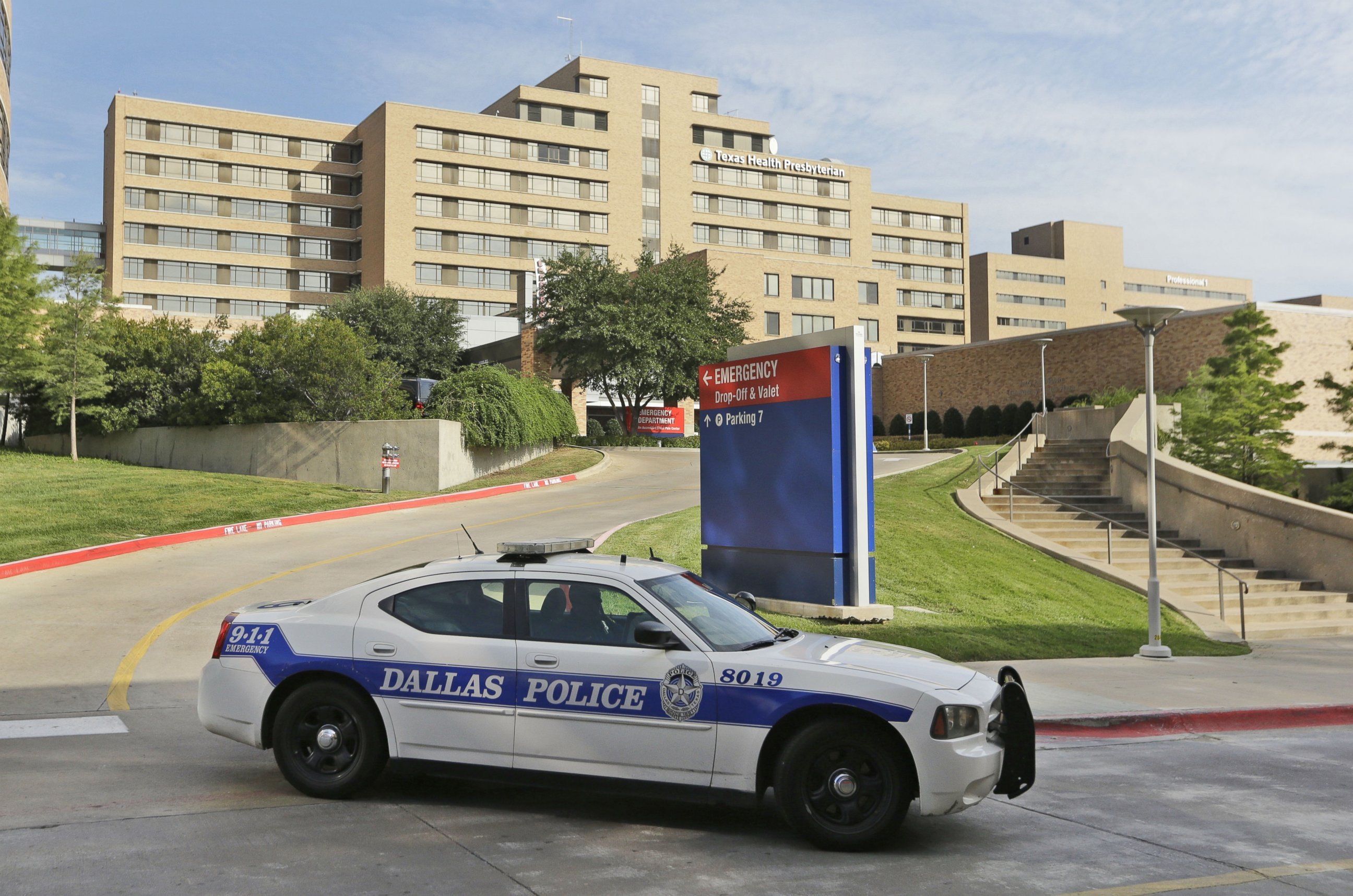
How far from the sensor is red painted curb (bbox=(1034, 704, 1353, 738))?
936 centimetres

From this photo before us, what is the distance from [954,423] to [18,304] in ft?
123

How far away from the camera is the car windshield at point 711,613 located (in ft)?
21.3

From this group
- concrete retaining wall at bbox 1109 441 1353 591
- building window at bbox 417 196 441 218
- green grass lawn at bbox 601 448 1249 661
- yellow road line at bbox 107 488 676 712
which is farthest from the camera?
building window at bbox 417 196 441 218

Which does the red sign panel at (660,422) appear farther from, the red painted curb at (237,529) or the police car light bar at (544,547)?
the police car light bar at (544,547)

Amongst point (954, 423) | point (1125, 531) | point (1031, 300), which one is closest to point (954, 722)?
point (1125, 531)

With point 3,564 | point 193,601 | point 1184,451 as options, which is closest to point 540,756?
point 193,601

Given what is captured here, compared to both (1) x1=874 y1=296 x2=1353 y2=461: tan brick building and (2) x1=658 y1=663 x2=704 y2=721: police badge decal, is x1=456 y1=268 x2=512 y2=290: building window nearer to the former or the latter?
(1) x1=874 y1=296 x2=1353 y2=461: tan brick building

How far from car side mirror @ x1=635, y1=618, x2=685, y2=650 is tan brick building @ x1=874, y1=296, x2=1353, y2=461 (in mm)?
26644

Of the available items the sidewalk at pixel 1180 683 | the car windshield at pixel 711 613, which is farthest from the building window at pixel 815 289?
the car windshield at pixel 711 613

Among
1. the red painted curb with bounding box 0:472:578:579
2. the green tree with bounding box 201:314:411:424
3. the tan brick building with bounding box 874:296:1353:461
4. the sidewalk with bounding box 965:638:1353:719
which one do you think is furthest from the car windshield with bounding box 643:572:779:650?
the green tree with bounding box 201:314:411:424

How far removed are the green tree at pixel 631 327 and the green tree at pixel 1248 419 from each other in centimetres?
2533

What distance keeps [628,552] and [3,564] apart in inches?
383

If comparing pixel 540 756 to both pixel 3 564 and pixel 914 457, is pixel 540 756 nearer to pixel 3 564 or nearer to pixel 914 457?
pixel 3 564

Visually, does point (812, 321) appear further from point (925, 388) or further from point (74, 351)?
point (74, 351)
